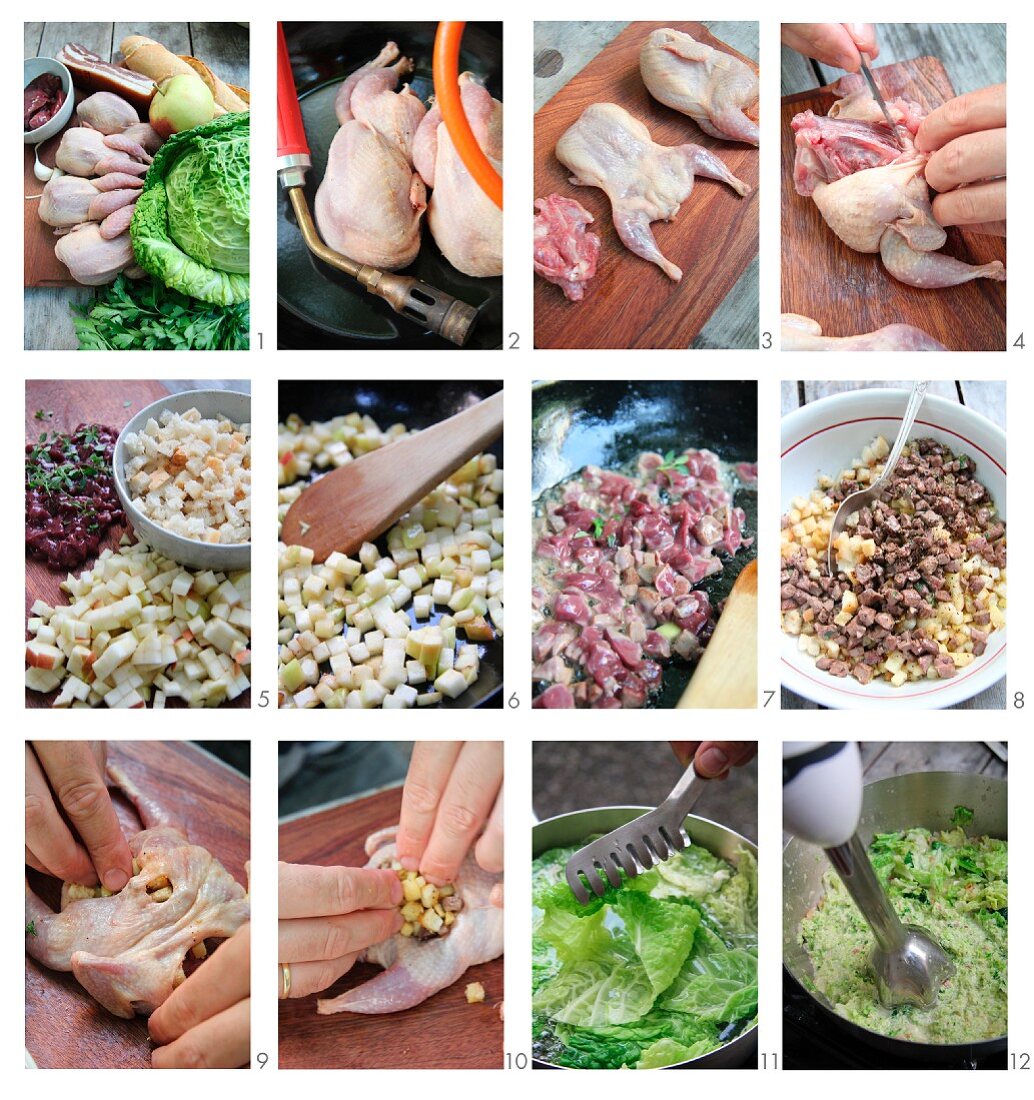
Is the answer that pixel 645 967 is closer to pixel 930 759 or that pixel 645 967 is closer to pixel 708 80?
pixel 930 759

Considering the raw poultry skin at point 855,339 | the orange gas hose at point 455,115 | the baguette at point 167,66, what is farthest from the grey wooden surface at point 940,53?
the baguette at point 167,66

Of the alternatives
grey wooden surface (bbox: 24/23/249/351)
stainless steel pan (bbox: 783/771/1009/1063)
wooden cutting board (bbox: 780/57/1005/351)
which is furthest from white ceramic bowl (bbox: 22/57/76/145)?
stainless steel pan (bbox: 783/771/1009/1063)

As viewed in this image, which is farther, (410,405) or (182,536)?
(410,405)

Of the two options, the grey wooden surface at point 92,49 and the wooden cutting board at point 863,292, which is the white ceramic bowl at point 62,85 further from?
the wooden cutting board at point 863,292

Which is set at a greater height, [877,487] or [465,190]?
[465,190]

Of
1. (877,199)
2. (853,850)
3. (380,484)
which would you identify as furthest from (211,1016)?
(877,199)
